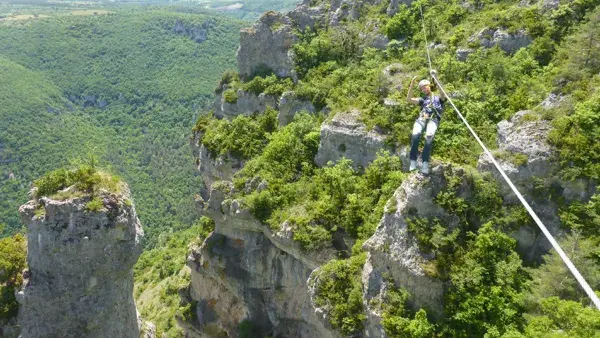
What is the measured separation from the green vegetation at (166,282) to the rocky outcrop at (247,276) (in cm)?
268

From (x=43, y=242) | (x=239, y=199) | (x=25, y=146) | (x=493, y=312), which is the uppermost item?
(x=493, y=312)

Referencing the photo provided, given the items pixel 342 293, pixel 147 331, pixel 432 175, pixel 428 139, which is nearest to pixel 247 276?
pixel 147 331

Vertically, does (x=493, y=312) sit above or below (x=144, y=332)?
above

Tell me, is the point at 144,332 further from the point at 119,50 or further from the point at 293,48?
the point at 119,50

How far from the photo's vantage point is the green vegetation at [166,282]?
119ft

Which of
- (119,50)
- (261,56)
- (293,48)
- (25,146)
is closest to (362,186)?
(293,48)

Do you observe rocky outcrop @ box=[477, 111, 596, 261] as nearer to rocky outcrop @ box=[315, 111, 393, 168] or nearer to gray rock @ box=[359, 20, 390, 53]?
rocky outcrop @ box=[315, 111, 393, 168]

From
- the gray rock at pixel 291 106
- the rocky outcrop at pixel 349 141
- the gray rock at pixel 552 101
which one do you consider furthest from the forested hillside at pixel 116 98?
the gray rock at pixel 552 101

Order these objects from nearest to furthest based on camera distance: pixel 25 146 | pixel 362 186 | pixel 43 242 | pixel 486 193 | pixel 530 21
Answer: pixel 486 193, pixel 43 242, pixel 362 186, pixel 530 21, pixel 25 146

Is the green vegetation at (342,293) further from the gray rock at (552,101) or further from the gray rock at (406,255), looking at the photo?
the gray rock at (552,101)

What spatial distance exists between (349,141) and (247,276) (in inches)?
453

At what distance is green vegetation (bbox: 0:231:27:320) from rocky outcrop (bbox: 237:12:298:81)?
79.6 feet

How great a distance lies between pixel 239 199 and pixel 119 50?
570 ft

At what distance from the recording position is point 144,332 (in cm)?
2639
